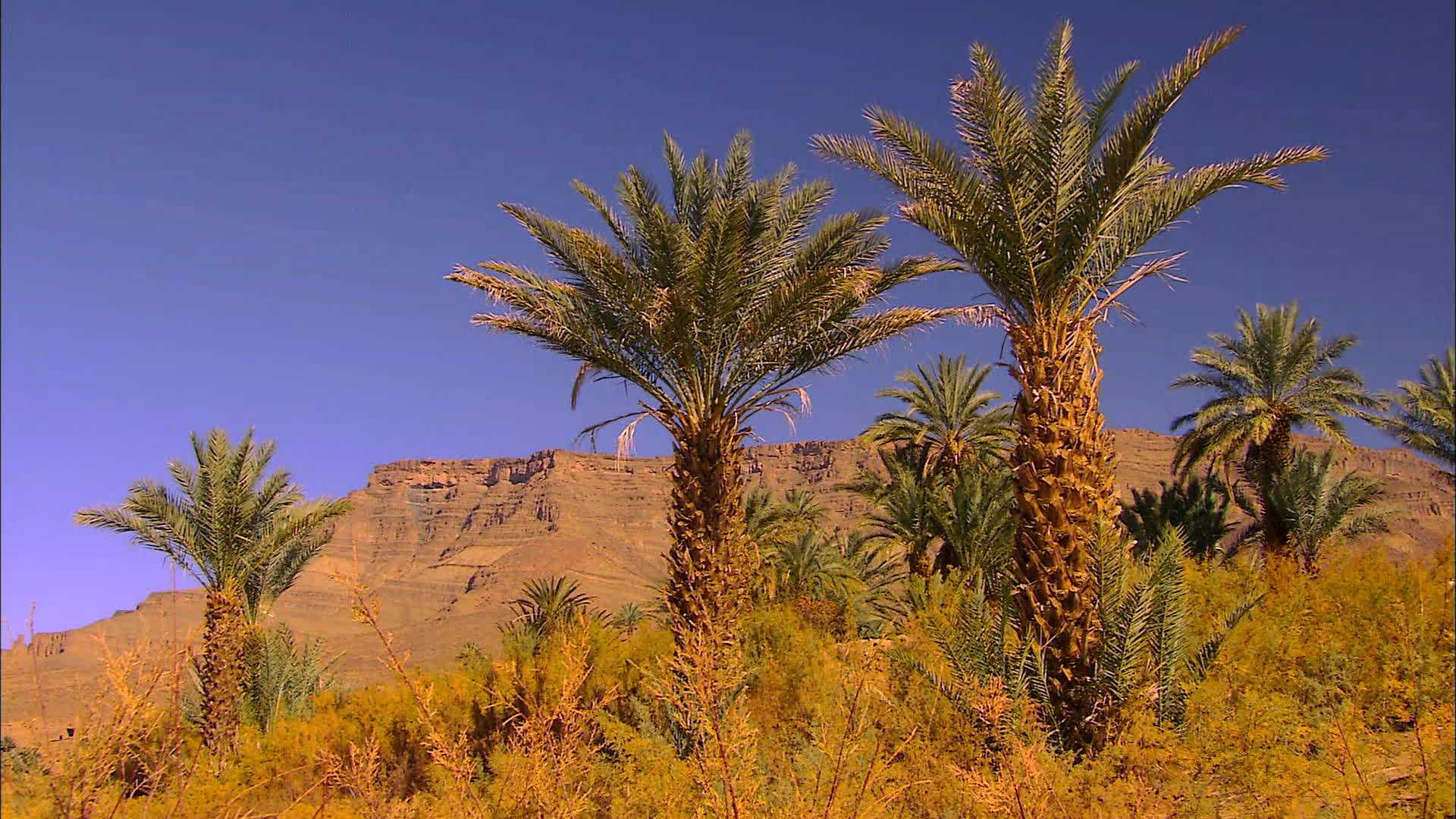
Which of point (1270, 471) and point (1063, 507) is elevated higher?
point (1270, 471)

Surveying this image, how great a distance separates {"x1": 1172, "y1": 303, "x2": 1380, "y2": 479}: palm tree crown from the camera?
22.0 meters

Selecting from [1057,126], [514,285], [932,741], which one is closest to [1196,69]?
[1057,126]

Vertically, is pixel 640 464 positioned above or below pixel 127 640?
above

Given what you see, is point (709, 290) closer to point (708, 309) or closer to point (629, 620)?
point (708, 309)

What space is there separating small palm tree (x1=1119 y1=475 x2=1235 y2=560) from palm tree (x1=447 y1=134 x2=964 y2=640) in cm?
1738

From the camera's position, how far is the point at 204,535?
1742cm

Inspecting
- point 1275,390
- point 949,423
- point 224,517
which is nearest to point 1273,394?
point 1275,390

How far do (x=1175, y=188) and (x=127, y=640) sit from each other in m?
9.25

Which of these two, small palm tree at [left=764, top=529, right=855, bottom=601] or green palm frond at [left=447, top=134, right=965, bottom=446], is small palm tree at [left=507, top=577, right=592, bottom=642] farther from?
green palm frond at [left=447, top=134, right=965, bottom=446]

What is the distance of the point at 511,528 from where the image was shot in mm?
122500

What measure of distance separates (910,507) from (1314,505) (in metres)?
10.6

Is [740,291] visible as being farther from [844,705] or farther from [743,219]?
[844,705]

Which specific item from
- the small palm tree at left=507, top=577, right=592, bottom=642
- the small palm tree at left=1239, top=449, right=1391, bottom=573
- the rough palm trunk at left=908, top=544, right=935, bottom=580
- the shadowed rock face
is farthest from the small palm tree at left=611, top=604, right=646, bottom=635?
the shadowed rock face

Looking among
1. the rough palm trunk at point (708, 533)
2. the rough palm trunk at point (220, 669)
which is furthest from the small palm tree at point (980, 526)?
the rough palm trunk at point (220, 669)
